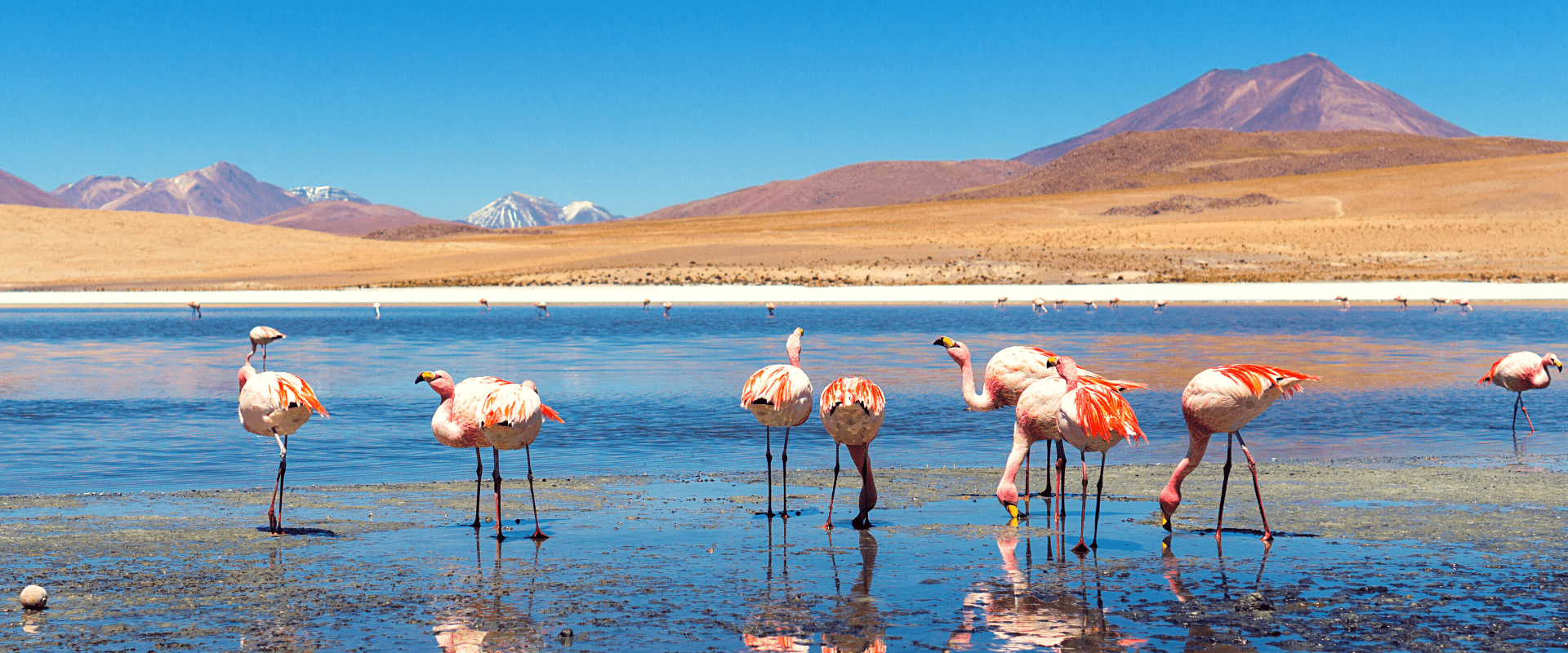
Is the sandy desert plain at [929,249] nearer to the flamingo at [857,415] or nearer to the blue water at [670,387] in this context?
the blue water at [670,387]

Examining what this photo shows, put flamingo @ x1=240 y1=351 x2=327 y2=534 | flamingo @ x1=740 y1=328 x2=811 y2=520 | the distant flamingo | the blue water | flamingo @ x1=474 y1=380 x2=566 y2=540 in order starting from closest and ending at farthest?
the distant flamingo, flamingo @ x1=474 y1=380 x2=566 y2=540, flamingo @ x1=240 y1=351 x2=327 y2=534, flamingo @ x1=740 y1=328 x2=811 y2=520, the blue water

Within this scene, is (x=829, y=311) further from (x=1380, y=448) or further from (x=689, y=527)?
(x=689, y=527)

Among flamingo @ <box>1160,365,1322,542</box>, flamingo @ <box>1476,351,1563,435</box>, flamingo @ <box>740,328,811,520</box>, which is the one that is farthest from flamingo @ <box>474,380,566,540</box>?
flamingo @ <box>1476,351,1563,435</box>

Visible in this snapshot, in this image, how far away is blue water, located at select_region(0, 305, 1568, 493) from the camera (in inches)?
518

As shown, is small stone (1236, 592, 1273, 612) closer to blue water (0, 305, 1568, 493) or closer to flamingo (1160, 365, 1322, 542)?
flamingo (1160, 365, 1322, 542)

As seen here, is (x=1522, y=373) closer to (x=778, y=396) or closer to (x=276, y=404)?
(x=778, y=396)

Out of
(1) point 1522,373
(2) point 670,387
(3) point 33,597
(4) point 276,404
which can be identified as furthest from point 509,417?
(2) point 670,387

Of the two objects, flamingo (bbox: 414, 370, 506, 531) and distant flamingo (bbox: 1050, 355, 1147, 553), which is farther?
flamingo (bbox: 414, 370, 506, 531)

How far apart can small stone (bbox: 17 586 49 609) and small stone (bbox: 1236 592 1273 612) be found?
5.90 meters

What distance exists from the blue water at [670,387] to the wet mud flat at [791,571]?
2.11 m

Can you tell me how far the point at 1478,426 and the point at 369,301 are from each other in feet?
143

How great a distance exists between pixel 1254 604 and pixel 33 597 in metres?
6.04

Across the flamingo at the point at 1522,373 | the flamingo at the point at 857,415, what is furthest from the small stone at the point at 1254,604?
the flamingo at the point at 1522,373

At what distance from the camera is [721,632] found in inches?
262
